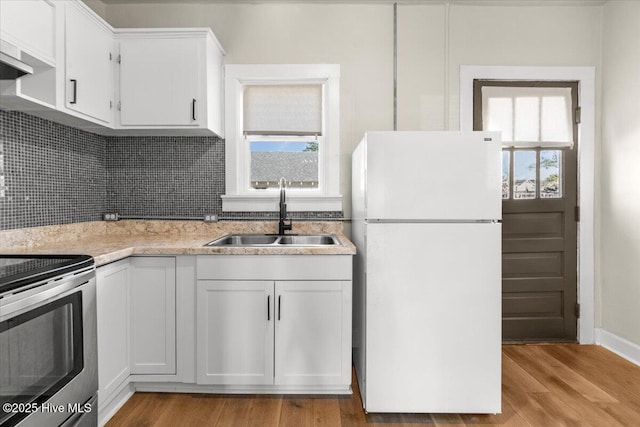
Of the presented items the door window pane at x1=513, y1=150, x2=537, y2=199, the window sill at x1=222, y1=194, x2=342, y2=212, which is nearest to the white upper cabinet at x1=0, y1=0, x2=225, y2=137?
the window sill at x1=222, y1=194, x2=342, y2=212

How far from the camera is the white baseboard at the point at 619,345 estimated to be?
2.74 metres

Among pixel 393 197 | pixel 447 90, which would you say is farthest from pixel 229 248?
pixel 447 90

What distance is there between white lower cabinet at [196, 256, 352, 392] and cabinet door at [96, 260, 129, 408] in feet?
1.32

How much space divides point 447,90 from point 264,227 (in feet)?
5.81

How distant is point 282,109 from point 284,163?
1.36 feet

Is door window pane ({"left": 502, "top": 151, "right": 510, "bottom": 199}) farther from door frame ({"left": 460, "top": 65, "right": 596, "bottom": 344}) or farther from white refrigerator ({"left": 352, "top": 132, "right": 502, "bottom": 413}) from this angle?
white refrigerator ({"left": 352, "top": 132, "right": 502, "bottom": 413})

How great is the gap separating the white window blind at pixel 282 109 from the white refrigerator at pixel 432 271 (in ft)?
3.42

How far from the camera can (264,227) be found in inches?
115

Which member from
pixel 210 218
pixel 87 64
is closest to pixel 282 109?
pixel 210 218

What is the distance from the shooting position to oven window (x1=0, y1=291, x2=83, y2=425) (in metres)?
1.26

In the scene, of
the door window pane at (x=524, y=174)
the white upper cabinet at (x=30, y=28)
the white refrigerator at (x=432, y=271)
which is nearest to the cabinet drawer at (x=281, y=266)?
the white refrigerator at (x=432, y=271)

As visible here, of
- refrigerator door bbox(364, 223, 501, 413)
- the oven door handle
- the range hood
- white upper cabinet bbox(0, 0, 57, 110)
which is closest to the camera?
the oven door handle

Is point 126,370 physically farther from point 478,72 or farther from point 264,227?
point 478,72

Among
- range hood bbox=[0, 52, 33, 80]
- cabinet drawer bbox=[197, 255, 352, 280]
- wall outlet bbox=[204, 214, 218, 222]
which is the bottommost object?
cabinet drawer bbox=[197, 255, 352, 280]
